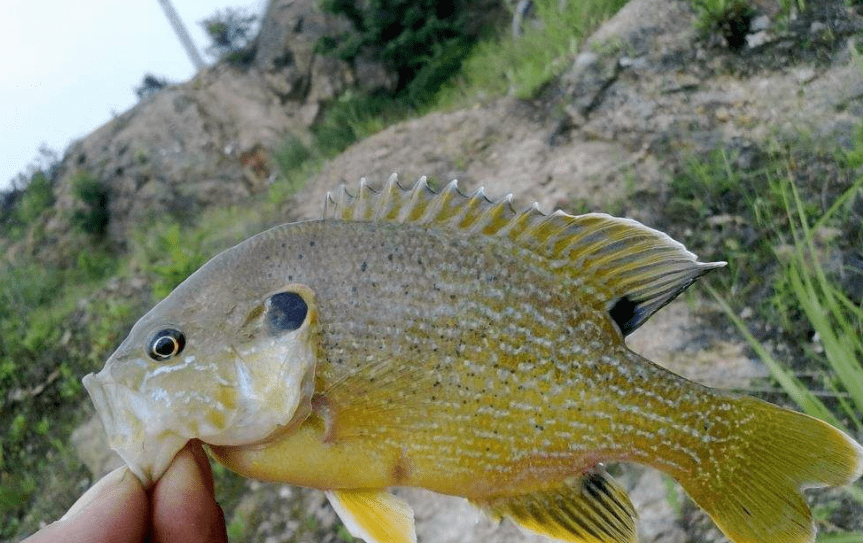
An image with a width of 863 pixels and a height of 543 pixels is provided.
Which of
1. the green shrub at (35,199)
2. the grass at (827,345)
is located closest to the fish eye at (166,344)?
the grass at (827,345)

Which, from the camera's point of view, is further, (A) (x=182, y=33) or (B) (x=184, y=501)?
(A) (x=182, y=33)

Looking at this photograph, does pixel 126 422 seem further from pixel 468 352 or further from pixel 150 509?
pixel 468 352

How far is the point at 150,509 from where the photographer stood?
1.28m

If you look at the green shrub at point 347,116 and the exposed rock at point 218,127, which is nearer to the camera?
the green shrub at point 347,116

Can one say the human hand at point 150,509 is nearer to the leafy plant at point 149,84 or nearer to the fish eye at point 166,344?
the fish eye at point 166,344

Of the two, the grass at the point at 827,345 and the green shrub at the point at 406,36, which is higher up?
the green shrub at the point at 406,36

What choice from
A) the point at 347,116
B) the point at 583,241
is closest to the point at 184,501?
the point at 583,241

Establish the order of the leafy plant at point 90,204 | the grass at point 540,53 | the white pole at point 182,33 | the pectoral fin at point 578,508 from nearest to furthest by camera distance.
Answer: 1. the pectoral fin at point 578,508
2. the grass at point 540,53
3. the leafy plant at point 90,204
4. the white pole at point 182,33

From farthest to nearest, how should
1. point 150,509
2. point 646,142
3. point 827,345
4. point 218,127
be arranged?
1. point 218,127
2. point 646,142
3. point 827,345
4. point 150,509

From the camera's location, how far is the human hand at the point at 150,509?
1203 mm

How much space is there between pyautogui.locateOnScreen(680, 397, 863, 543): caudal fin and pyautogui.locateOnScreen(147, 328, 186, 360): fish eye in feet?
3.78

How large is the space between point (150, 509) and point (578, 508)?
97 cm

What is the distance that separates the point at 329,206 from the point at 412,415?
21.6 inches

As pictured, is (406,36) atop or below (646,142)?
atop
